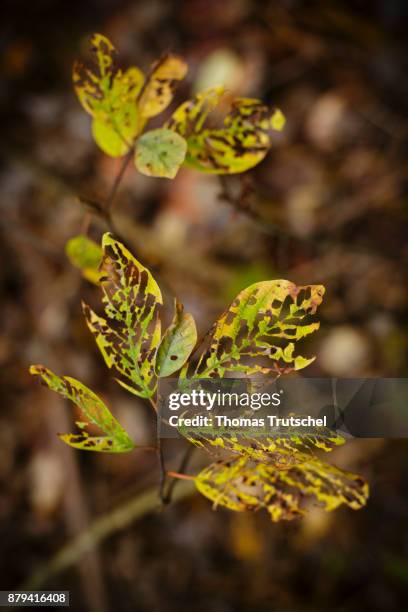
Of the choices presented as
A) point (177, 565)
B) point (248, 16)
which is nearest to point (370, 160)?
point (248, 16)

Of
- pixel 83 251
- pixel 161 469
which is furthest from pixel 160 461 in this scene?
pixel 83 251

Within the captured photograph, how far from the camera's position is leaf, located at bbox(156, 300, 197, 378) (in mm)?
398

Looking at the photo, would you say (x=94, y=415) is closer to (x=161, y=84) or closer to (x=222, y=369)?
(x=222, y=369)

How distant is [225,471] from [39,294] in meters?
1.16

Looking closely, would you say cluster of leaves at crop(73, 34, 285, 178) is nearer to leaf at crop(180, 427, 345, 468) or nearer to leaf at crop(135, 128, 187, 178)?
leaf at crop(135, 128, 187, 178)

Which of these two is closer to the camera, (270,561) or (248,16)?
(270,561)

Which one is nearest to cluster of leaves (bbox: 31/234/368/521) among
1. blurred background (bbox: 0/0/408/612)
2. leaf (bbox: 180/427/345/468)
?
leaf (bbox: 180/427/345/468)

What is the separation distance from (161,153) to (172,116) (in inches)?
2.7

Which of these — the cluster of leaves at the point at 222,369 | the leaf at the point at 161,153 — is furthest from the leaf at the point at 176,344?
the leaf at the point at 161,153

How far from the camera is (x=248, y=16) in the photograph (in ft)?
5.34

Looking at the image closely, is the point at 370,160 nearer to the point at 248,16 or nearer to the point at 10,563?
the point at 248,16

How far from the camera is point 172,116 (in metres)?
0.50

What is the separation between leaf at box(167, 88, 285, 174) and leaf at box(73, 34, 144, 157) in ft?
0.12

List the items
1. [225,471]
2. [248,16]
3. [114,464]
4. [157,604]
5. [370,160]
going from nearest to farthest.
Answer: [225,471] < [157,604] < [114,464] < [370,160] < [248,16]
